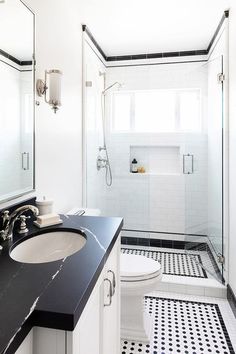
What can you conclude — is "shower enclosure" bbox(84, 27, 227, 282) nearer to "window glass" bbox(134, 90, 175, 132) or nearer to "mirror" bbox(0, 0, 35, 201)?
"window glass" bbox(134, 90, 175, 132)

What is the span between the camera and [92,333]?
33.6 inches

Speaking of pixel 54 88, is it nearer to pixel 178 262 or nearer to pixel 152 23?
pixel 152 23

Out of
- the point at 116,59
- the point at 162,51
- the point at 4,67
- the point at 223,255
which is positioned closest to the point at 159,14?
the point at 162,51

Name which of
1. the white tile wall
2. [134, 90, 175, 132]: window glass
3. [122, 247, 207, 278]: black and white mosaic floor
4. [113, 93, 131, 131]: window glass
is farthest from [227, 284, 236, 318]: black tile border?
[113, 93, 131, 131]: window glass

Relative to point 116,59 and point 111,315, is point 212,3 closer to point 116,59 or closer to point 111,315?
point 116,59

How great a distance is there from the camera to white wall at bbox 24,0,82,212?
167 centimetres

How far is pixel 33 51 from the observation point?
1.53 m

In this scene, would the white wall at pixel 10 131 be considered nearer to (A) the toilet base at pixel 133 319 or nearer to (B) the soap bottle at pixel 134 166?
(A) the toilet base at pixel 133 319

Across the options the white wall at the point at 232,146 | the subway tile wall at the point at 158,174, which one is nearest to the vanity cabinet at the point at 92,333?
the white wall at the point at 232,146

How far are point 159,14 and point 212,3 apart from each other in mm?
461

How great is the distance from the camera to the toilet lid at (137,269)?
173 centimetres

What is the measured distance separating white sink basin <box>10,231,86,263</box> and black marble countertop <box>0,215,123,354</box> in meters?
0.14

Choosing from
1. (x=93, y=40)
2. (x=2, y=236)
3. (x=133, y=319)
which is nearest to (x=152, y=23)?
(x=93, y=40)

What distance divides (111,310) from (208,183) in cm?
229
